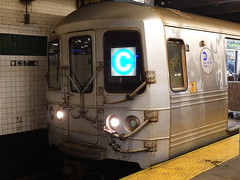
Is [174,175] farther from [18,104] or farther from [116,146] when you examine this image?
[18,104]

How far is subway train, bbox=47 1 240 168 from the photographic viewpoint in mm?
4258

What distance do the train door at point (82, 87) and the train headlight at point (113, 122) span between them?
244 millimetres

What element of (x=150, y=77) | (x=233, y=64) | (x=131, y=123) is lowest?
(x=131, y=123)

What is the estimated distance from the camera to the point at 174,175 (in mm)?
4023

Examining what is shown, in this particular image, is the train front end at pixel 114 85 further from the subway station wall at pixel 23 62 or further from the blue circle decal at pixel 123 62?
the subway station wall at pixel 23 62

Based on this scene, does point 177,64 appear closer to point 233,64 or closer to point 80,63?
point 80,63

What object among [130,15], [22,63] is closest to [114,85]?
[130,15]

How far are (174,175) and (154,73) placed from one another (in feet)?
4.43

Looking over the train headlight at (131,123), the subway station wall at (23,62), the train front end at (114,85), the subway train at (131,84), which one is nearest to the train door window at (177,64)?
the subway train at (131,84)

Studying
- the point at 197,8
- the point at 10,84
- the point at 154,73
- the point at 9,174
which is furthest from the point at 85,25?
the point at 197,8

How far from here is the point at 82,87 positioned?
484cm

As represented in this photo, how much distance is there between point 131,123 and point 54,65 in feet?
6.23

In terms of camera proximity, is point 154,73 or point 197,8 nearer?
point 154,73

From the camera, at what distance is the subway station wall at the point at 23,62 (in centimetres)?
566
